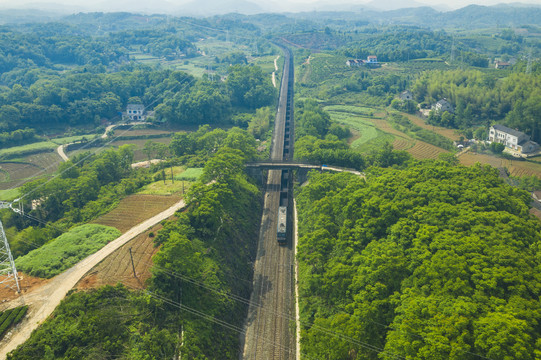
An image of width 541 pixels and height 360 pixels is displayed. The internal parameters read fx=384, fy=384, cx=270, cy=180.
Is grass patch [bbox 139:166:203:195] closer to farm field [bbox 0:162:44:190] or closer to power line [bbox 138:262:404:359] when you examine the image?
power line [bbox 138:262:404:359]

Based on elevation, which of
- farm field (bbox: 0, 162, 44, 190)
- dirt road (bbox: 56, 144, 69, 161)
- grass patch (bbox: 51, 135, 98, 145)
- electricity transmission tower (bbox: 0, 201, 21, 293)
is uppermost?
electricity transmission tower (bbox: 0, 201, 21, 293)

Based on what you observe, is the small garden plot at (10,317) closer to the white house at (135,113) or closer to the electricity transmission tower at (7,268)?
the electricity transmission tower at (7,268)

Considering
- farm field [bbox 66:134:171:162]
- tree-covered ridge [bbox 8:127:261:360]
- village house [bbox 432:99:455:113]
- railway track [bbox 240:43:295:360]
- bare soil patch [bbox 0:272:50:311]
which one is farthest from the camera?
village house [bbox 432:99:455:113]

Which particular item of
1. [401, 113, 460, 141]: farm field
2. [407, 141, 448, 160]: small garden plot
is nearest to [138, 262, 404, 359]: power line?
[407, 141, 448, 160]: small garden plot

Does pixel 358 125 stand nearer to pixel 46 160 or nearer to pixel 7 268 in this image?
pixel 46 160

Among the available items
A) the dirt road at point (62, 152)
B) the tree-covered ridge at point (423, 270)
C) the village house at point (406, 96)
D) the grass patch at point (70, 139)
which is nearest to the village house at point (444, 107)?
the village house at point (406, 96)

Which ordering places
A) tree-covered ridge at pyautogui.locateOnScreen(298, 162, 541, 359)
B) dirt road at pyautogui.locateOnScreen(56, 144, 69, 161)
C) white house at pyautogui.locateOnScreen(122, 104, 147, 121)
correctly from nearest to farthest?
tree-covered ridge at pyautogui.locateOnScreen(298, 162, 541, 359)
dirt road at pyautogui.locateOnScreen(56, 144, 69, 161)
white house at pyautogui.locateOnScreen(122, 104, 147, 121)

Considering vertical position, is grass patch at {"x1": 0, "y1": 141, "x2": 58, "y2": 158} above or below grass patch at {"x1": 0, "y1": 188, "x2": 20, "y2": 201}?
above
